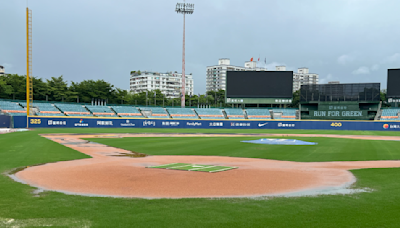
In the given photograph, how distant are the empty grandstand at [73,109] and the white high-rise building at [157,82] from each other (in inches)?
3735

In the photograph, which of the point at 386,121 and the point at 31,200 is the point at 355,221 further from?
the point at 386,121

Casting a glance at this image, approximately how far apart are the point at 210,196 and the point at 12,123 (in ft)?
163

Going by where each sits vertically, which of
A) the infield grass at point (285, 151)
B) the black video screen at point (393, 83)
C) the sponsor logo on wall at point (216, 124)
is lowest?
the sponsor logo on wall at point (216, 124)

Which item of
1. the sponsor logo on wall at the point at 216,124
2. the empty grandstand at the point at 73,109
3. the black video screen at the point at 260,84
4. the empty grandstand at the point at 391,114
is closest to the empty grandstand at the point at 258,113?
the black video screen at the point at 260,84

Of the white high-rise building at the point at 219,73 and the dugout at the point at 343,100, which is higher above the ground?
the white high-rise building at the point at 219,73

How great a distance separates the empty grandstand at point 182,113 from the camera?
66412 mm

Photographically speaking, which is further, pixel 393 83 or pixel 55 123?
pixel 393 83

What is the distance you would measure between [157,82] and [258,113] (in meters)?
100

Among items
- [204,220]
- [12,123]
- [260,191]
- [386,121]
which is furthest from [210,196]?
[386,121]

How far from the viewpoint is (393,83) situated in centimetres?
6147

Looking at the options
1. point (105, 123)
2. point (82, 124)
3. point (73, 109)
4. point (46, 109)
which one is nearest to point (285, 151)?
point (105, 123)

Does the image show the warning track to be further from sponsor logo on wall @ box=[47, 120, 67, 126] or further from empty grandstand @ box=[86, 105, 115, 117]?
empty grandstand @ box=[86, 105, 115, 117]

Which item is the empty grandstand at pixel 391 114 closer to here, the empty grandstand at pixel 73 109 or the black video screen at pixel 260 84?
the black video screen at pixel 260 84

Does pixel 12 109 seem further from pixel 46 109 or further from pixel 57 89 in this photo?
pixel 57 89
